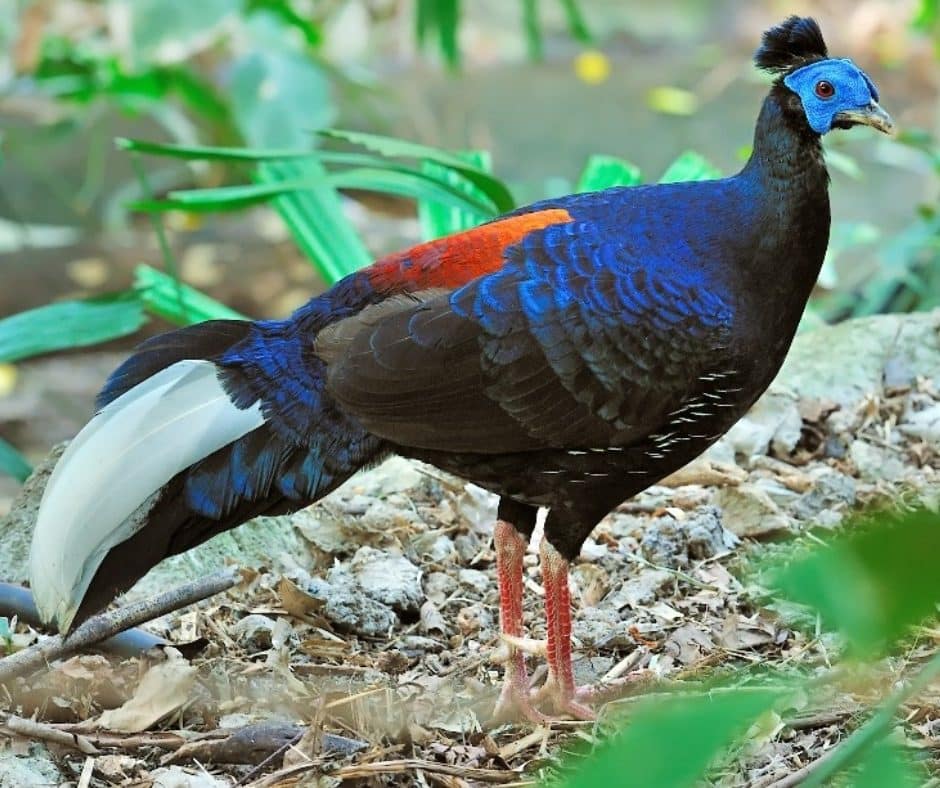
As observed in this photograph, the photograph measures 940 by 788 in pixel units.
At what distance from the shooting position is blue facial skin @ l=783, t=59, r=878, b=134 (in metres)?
2.95

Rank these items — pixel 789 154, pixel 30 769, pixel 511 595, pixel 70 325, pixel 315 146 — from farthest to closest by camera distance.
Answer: pixel 315 146 < pixel 70 325 < pixel 511 595 < pixel 789 154 < pixel 30 769

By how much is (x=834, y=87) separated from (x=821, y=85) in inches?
1.2

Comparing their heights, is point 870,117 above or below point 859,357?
above

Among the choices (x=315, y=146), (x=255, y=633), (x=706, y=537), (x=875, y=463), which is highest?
(x=315, y=146)

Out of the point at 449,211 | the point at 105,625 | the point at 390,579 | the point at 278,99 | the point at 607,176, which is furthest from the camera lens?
the point at 278,99

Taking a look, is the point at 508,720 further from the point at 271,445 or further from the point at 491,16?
the point at 491,16

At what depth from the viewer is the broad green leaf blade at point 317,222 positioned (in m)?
4.68

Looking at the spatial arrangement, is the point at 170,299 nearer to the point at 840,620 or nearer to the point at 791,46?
the point at 791,46

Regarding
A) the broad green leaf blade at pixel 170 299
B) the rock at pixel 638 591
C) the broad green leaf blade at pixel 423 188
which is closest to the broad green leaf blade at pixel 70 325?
the broad green leaf blade at pixel 170 299


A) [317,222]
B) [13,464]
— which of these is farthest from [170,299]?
[13,464]

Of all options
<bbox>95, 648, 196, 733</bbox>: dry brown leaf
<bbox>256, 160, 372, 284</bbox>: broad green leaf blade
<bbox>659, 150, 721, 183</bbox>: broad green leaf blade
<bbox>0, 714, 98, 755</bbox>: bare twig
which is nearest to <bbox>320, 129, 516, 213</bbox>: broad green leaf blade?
<bbox>256, 160, 372, 284</bbox>: broad green leaf blade

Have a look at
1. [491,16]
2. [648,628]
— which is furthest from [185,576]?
[491,16]

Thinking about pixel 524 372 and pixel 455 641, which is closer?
pixel 524 372

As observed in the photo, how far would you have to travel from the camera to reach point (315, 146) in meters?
6.95
